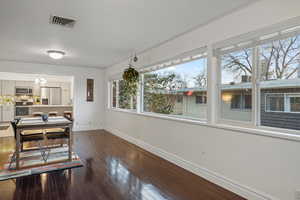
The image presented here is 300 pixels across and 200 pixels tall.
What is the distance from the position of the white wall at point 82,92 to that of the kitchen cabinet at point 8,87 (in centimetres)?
428

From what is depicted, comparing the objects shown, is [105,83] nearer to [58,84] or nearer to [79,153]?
[79,153]

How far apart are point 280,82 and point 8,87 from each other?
10.8 meters

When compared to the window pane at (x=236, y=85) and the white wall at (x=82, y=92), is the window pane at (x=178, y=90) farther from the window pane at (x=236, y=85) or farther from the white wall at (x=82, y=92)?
the white wall at (x=82, y=92)

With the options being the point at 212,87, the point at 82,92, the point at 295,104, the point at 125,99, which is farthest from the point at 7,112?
the point at 295,104

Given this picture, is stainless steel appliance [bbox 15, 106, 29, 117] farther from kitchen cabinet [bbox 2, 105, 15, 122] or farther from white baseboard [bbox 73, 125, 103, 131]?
white baseboard [bbox 73, 125, 103, 131]

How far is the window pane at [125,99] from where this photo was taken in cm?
516

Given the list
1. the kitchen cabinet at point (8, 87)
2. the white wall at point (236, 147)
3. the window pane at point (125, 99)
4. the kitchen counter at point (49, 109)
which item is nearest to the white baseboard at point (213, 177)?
the white wall at point (236, 147)

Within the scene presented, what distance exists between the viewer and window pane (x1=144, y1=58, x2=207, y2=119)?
10.2ft

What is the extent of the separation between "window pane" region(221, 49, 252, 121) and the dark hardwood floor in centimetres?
105

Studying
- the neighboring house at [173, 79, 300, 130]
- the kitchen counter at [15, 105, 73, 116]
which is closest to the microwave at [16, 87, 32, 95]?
the kitchen counter at [15, 105, 73, 116]

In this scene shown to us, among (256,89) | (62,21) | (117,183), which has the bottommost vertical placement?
(117,183)

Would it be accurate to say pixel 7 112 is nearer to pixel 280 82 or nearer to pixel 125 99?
pixel 125 99

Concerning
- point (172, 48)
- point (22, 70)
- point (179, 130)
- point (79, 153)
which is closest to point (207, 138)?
point (179, 130)

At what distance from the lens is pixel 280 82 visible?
203cm
